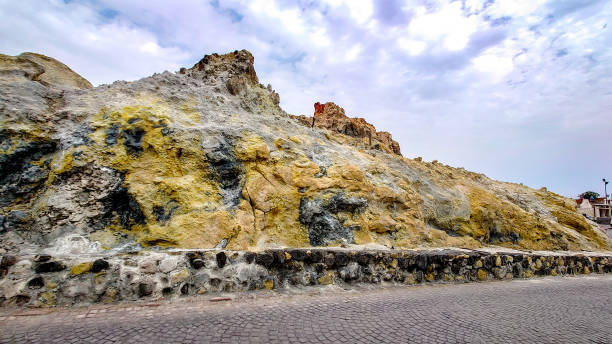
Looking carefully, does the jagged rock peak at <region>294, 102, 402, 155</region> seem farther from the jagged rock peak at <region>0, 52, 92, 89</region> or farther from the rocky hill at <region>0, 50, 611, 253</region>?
the jagged rock peak at <region>0, 52, 92, 89</region>

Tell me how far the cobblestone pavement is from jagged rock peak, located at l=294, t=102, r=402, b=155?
1503 centimetres

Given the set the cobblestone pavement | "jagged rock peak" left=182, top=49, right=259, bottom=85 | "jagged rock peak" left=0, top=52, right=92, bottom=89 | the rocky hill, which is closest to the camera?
the cobblestone pavement

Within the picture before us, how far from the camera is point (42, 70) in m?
10.8

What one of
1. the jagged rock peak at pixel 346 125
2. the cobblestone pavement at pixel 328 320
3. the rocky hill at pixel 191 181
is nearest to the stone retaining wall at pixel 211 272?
the cobblestone pavement at pixel 328 320

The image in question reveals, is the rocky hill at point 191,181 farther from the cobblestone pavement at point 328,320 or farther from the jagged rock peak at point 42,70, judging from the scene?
the cobblestone pavement at point 328,320

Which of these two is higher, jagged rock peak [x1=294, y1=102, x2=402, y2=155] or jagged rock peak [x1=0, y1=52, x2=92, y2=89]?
jagged rock peak [x1=294, y1=102, x2=402, y2=155]

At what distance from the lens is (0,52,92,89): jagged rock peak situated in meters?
9.84

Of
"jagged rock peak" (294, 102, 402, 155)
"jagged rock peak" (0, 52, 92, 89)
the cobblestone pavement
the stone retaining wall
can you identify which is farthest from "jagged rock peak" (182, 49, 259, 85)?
the cobblestone pavement

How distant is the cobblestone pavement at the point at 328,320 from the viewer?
413cm

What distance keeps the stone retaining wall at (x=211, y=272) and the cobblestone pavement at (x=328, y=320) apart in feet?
0.94

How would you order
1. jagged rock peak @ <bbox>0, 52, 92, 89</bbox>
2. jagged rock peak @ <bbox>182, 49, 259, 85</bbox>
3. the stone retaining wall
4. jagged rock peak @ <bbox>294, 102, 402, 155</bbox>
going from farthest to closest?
1. jagged rock peak @ <bbox>294, 102, 402, 155</bbox>
2. jagged rock peak @ <bbox>182, 49, 259, 85</bbox>
3. jagged rock peak @ <bbox>0, 52, 92, 89</bbox>
4. the stone retaining wall

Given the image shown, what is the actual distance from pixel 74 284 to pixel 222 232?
9.87 feet

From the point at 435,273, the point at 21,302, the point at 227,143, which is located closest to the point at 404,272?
the point at 435,273

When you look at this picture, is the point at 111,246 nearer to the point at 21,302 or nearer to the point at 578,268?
the point at 21,302
